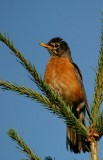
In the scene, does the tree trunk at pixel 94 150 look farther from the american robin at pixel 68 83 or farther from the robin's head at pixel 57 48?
the robin's head at pixel 57 48

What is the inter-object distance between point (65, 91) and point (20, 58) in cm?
350

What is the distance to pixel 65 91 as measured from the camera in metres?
5.92

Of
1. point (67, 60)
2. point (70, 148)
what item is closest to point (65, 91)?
point (67, 60)

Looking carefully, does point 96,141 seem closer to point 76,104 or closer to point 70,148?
point 70,148

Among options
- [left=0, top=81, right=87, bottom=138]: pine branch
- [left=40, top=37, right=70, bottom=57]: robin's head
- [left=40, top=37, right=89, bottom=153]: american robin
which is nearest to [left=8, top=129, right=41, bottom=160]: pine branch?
[left=0, top=81, right=87, bottom=138]: pine branch

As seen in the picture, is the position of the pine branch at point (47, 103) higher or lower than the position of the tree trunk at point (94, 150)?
higher

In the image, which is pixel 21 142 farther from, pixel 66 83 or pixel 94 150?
pixel 66 83

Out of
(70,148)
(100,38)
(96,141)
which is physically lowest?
(70,148)

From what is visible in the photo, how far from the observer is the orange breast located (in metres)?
5.85

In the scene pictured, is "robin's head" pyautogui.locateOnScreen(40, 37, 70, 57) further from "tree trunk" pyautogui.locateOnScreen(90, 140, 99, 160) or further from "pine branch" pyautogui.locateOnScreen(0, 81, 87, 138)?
"tree trunk" pyautogui.locateOnScreen(90, 140, 99, 160)

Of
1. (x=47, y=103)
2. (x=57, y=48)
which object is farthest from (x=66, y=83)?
(x=47, y=103)

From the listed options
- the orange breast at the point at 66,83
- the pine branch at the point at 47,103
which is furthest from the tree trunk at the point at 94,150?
the orange breast at the point at 66,83

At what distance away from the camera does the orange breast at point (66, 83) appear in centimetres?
585

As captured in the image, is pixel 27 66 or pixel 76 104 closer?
pixel 27 66
